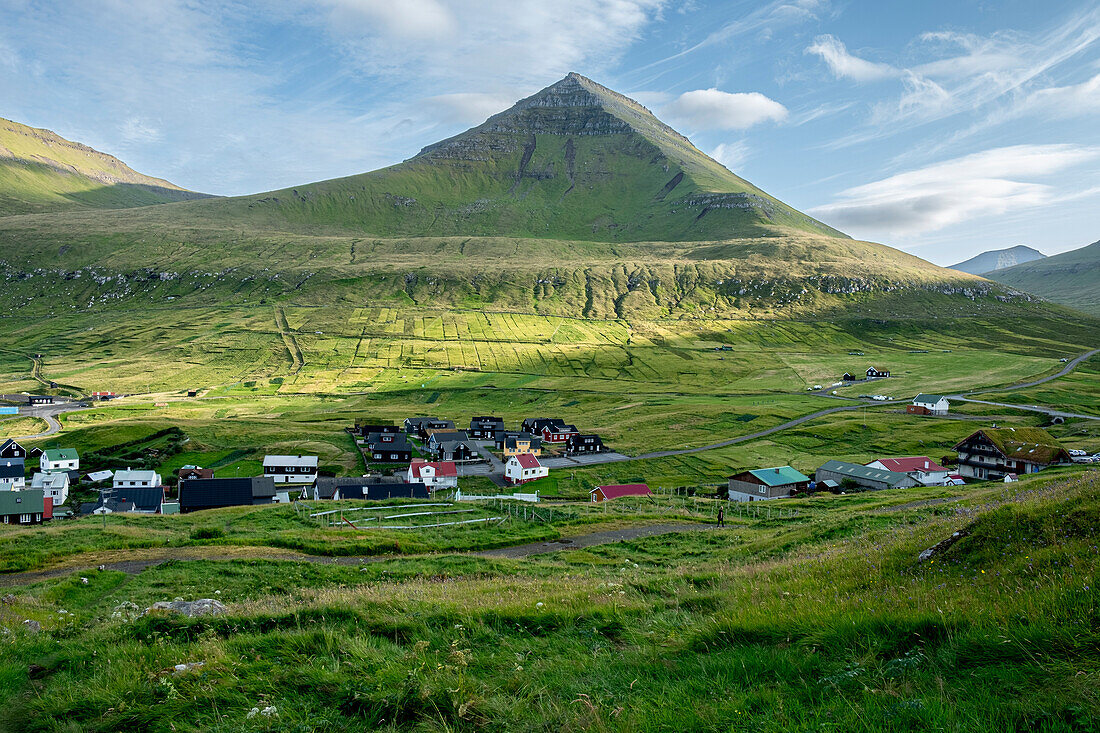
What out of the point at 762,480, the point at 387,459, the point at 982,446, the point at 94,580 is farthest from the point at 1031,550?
the point at 387,459

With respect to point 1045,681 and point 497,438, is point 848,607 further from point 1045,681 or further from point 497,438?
point 497,438

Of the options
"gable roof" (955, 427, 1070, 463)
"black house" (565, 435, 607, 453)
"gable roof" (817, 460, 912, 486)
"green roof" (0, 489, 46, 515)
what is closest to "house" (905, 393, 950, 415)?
"gable roof" (955, 427, 1070, 463)

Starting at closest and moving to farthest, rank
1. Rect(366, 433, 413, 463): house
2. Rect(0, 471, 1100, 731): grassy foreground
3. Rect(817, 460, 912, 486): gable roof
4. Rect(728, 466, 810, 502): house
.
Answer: Rect(0, 471, 1100, 731): grassy foreground < Rect(728, 466, 810, 502): house < Rect(817, 460, 912, 486): gable roof < Rect(366, 433, 413, 463): house

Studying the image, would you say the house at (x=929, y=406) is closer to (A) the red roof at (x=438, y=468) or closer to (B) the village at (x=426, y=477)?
(B) the village at (x=426, y=477)

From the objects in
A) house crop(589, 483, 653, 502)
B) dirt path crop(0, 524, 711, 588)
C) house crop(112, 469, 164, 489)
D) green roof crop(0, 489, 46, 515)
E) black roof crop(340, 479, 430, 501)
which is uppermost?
dirt path crop(0, 524, 711, 588)

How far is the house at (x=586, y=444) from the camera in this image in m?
93.4

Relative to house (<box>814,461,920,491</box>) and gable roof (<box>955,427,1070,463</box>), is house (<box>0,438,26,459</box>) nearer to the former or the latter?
house (<box>814,461,920,491</box>)

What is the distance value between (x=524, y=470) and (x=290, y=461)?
110 ft

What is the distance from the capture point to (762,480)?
2603 inches

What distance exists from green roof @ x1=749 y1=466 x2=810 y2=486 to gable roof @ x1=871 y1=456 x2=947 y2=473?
37.2ft

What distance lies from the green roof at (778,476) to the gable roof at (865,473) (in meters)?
A: 6.27

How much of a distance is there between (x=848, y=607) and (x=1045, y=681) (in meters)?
2.92

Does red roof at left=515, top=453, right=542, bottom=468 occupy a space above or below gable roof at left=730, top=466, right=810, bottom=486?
above

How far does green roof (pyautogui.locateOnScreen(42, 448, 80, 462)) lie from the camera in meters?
77.8
